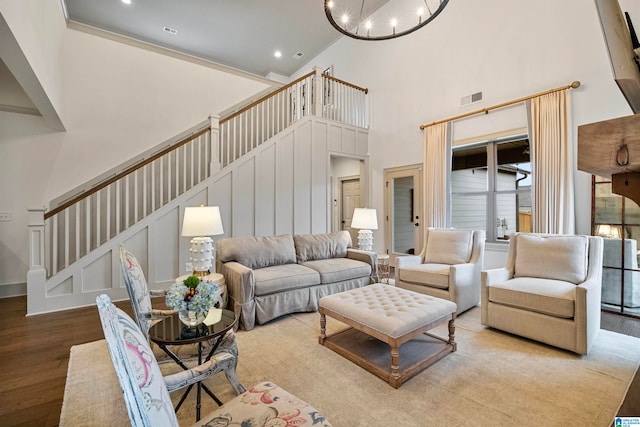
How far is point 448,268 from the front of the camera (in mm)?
3439

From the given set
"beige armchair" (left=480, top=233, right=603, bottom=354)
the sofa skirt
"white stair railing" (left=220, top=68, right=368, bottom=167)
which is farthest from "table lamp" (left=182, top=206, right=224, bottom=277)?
"beige armchair" (left=480, top=233, right=603, bottom=354)

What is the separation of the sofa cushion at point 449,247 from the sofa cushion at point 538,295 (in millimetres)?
774

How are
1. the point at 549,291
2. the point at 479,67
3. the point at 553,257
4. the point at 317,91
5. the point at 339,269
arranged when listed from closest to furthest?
the point at 549,291 → the point at 553,257 → the point at 339,269 → the point at 479,67 → the point at 317,91

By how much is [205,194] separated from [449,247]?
3.64 meters

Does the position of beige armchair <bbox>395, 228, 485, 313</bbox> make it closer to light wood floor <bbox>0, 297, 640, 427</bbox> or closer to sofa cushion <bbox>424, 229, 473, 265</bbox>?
sofa cushion <bbox>424, 229, 473, 265</bbox>

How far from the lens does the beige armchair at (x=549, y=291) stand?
7.92 feet

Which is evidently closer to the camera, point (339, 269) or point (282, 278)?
point (282, 278)

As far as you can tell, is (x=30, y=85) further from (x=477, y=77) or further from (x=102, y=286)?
(x=477, y=77)

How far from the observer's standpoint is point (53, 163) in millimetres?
4465

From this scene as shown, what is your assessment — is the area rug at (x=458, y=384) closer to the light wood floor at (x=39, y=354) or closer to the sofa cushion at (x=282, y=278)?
the light wood floor at (x=39, y=354)

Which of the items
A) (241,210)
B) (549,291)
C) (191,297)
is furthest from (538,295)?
(241,210)

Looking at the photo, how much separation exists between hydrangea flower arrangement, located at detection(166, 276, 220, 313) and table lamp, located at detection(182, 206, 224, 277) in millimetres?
1354

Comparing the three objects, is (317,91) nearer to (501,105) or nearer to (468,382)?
(501,105)

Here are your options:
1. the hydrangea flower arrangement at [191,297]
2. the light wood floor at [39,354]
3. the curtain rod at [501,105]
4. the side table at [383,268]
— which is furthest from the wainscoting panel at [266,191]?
the hydrangea flower arrangement at [191,297]
